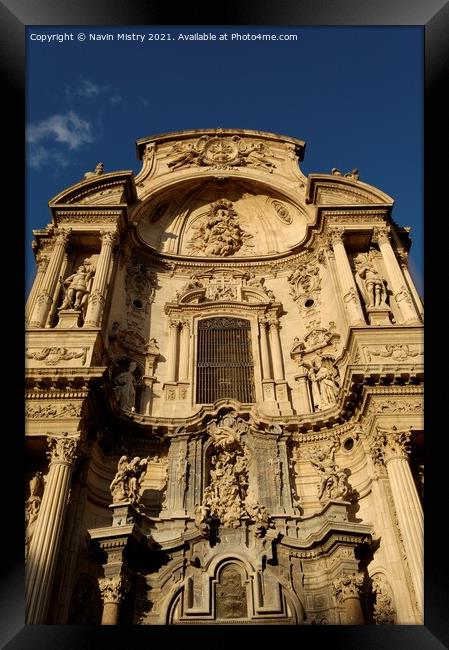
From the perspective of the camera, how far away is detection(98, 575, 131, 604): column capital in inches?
389

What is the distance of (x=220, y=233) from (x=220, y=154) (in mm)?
3538

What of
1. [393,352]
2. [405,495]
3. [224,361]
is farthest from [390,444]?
[224,361]

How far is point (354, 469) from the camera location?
1267 cm

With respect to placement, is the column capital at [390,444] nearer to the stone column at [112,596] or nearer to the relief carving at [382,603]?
the relief carving at [382,603]

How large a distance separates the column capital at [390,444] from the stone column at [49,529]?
6255 millimetres

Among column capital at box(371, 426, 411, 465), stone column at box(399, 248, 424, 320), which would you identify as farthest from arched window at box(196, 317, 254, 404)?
stone column at box(399, 248, 424, 320)

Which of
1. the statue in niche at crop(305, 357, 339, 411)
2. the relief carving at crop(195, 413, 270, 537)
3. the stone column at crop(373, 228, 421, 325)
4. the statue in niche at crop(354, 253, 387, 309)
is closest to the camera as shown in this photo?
the relief carving at crop(195, 413, 270, 537)

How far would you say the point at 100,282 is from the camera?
49.4ft

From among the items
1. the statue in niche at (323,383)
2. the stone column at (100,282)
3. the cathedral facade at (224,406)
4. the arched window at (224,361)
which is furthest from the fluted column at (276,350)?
the stone column at (100,282)

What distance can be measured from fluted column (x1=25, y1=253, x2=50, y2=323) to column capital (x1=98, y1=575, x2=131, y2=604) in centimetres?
696

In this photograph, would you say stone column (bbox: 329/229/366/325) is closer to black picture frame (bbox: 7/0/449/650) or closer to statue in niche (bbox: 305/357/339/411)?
statue in niche (bbox: 305/357/339/411)
